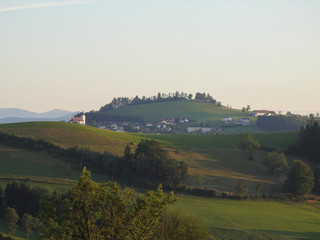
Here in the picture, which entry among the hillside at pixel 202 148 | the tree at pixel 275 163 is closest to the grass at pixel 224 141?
the hillside at pixel 202 148

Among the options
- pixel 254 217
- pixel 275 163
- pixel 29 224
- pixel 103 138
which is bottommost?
pixel 29 224

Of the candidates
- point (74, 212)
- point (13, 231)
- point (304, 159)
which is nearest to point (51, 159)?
point (13, 231)

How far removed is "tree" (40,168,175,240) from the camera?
2203 centimetres

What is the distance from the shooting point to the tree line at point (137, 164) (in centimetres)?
9212

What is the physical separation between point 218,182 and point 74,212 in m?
75.9

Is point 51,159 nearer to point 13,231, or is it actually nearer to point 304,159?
point 13,231

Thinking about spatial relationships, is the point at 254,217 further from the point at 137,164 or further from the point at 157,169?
the point at 137,164

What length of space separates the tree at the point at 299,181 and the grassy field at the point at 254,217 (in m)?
5.07

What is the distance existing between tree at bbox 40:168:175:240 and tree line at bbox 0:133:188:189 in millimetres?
67808

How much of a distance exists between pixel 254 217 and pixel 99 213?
54643 millimetres

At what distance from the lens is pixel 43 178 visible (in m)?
85.9

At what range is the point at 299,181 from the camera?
91.1 meters

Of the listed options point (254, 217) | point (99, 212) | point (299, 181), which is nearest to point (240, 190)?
point (299, 181)

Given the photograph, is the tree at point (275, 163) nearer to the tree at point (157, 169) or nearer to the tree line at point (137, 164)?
the tree line at point (137, 164)
